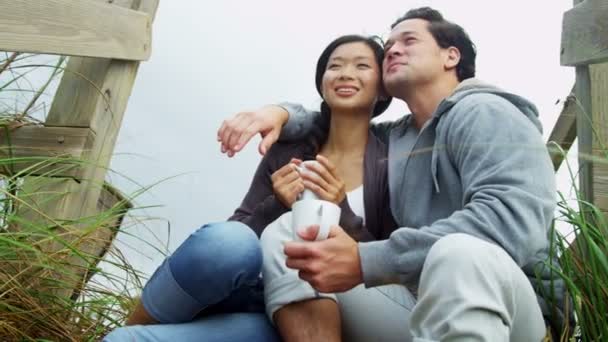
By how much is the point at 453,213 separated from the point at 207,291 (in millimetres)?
588

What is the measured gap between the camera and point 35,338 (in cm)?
243

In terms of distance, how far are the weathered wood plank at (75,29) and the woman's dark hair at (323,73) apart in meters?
0.77

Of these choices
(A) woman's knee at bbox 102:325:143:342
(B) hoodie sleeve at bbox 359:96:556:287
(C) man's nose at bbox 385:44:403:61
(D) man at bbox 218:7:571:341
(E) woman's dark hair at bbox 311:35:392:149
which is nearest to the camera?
(D) man at bbox 218:7:571:341

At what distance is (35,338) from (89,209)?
515 millimetres

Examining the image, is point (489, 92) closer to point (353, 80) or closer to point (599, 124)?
point (353, 80)

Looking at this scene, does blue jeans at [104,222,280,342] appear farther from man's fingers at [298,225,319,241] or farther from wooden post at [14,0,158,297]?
wooden post at [14,0,158,297]

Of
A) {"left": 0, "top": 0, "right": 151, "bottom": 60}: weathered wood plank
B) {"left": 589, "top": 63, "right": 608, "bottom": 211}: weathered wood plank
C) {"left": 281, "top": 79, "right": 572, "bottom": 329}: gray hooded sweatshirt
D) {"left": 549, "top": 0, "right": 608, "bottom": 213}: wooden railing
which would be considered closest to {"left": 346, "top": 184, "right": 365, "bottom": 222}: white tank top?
{"left": 281, "top": 79, "right": 572, "bottom": 329}: gray hooded sweatshirt

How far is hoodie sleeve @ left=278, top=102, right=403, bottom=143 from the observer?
246cm

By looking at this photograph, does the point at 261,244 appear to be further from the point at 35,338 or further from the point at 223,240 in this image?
the point at 35,338

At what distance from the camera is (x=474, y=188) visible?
1.62 m

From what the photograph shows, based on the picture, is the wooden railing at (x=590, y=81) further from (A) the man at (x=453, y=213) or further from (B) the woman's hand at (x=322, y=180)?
(B) the woman's hand at (x=322, y=180)

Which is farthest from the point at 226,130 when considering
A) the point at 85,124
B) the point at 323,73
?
the point at 85,124

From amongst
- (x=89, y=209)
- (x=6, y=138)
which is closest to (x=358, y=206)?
(x=89, y=209)

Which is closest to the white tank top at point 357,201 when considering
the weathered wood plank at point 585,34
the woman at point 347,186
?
the woman at point 347,186
